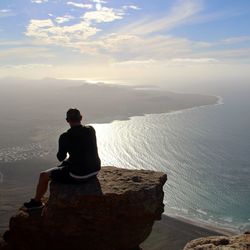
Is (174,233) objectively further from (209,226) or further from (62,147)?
(62,147)

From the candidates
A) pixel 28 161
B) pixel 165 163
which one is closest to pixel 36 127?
pixel 28 161

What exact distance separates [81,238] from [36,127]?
178m

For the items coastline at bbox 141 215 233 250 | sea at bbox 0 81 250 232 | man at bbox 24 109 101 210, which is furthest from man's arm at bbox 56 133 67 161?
sea at bbox 0 81 250 232

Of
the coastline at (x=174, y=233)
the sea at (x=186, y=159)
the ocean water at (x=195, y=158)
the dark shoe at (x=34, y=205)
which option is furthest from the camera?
the ocean water at (x=195, y=158)

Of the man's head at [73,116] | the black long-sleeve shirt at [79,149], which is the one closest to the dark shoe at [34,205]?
the black long-sleeve shirt at [79,149]

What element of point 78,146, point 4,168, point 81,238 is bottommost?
point 4,168

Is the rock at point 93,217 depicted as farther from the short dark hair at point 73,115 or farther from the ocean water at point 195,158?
the ocean water at point 195,158

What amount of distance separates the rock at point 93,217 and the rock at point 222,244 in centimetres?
375

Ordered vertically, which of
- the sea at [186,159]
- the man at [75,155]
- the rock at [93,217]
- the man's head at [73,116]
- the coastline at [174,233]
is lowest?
the coastline at [174,233]

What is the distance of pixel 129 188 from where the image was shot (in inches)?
532

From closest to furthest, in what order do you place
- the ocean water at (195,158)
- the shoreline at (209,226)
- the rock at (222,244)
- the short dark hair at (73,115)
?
the rock at (222,244)
the short dark hair at (73,115)
the shoreline at (209,226)
the ocean water at (195,158)

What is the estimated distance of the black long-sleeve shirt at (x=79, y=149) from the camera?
13.0 m

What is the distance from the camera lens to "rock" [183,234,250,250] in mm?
8922

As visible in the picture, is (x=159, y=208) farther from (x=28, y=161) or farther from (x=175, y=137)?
(x=175, y=137)
